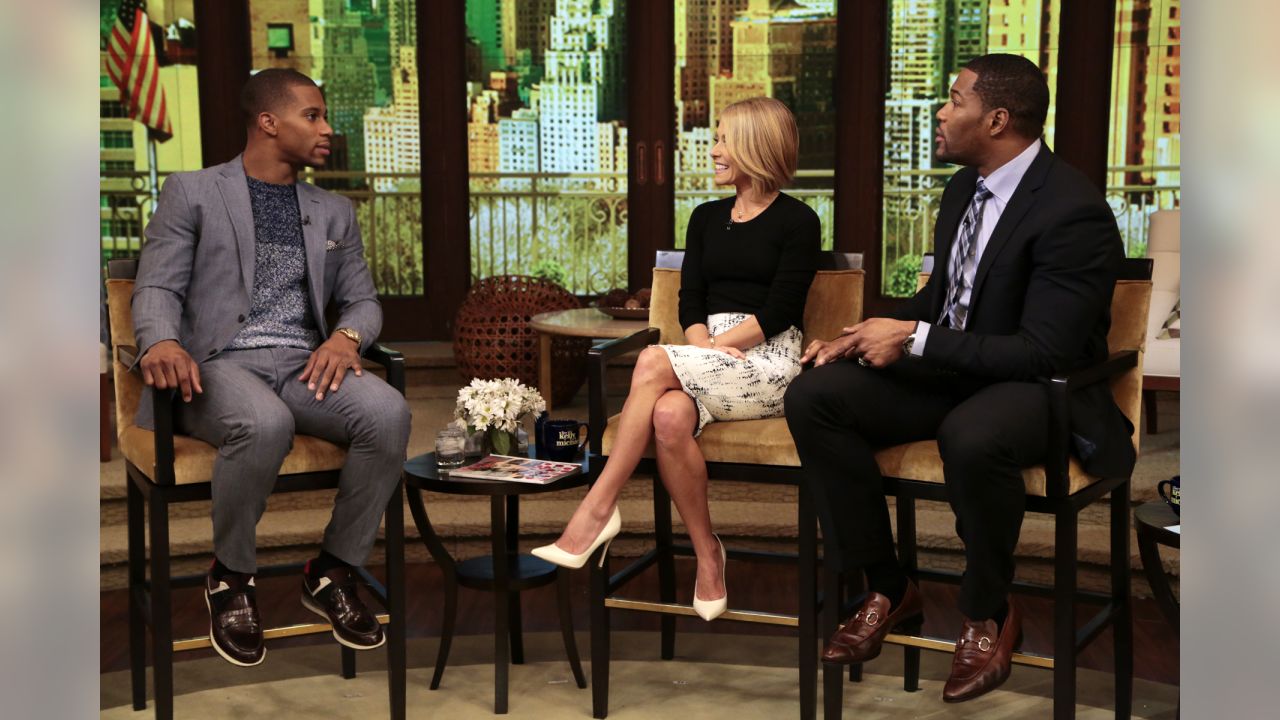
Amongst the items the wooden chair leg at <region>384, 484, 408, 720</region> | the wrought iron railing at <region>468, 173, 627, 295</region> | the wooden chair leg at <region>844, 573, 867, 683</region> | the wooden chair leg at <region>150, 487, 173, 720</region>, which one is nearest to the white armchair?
the wooden chair leg at <region>844, 573, 867, 683</region>

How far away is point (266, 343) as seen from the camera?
2.77 metres

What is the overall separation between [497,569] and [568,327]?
178 centimetres

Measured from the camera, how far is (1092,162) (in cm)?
568

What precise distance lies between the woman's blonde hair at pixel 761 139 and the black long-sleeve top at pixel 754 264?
0.23 feet

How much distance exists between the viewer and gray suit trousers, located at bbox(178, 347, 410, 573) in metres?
2.50

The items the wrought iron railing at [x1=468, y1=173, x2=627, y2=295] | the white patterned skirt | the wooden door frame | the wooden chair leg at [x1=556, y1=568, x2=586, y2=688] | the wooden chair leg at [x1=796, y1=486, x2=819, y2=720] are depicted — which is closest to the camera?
the wooden chair leg at [x1=796, y1=486, x2=819, y2=720]

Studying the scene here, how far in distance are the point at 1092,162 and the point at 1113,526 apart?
348 cm

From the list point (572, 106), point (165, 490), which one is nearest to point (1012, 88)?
point (165, 490)

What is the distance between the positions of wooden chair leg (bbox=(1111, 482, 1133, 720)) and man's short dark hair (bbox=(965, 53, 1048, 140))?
2.68 ft

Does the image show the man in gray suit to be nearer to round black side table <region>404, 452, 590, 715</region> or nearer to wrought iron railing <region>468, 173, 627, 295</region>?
round black side table <region>404, 452, 590, 715</region>

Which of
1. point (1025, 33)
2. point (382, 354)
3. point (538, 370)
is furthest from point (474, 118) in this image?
point (382, 354)

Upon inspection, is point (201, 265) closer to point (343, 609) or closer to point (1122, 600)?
point (343, 609)

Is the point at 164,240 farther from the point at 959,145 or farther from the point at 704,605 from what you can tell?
the point at 959,145

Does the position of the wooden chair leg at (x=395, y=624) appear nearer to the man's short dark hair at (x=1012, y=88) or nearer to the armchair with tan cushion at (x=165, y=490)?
Answer: the armchair with tan cushion at (x=165, y=490)
